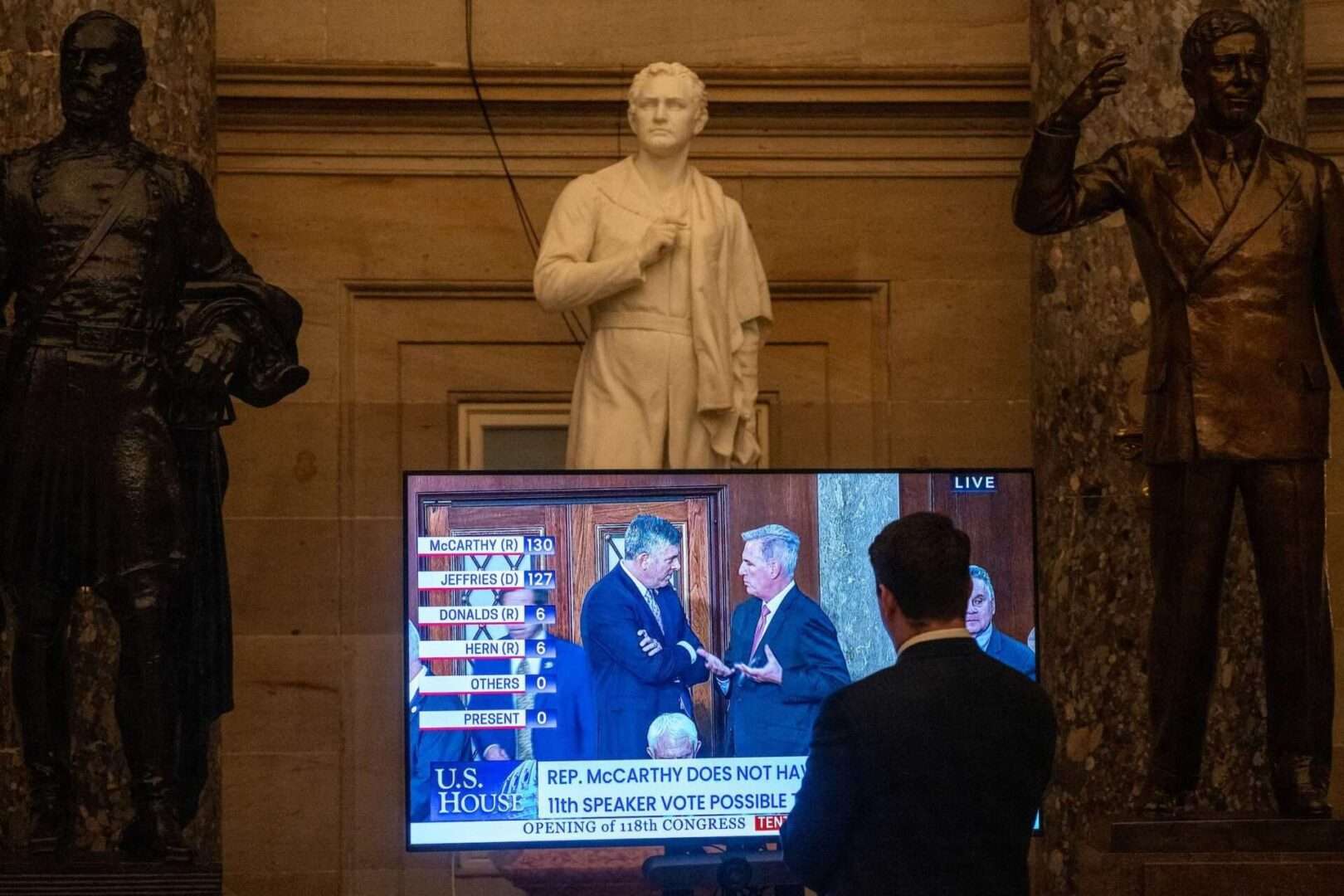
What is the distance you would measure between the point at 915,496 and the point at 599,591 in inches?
40.6

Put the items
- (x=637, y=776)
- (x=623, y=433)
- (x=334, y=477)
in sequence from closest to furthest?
(x=637, y=776) → (x=623, y=433) → (x=334, y=477)

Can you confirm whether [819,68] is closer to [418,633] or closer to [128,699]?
[418,633]

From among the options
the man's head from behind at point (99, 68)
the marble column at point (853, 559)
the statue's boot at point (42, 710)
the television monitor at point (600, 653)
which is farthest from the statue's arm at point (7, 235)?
the marble column at point (853, 559)

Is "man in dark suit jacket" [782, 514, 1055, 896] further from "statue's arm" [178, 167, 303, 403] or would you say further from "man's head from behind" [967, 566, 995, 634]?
"man's head from behind" [967, 566, 995, 634]

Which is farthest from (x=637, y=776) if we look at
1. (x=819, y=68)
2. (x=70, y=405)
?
(x=819, y=68)

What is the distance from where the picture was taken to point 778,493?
8070mm

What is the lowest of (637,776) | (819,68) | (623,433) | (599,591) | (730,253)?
(637,776)

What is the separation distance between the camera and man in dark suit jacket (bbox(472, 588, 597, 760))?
7.93m

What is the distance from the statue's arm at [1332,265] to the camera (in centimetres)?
Answer: 668

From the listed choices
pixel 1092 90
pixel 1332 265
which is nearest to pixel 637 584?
pixel 1092 90

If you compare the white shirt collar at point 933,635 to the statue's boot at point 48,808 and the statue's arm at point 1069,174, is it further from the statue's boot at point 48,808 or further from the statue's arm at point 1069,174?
the statue's boot at point 48,808

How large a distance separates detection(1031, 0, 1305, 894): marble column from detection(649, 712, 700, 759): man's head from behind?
5.07 feet

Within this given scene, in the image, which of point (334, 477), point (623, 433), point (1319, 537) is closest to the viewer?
point (1319, 537)

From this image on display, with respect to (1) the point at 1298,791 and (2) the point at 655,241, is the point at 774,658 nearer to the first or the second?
(2) the point at 655,241
